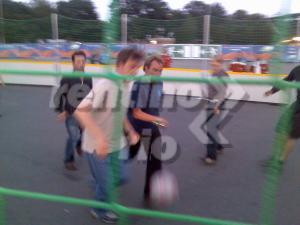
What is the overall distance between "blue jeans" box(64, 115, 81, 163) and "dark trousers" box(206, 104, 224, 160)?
1527 millimetres

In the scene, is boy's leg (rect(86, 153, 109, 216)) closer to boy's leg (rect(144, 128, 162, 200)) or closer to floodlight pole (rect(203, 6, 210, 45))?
boy's leg (rect(144, 128, 162, 200))

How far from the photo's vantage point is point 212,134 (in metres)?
4.12

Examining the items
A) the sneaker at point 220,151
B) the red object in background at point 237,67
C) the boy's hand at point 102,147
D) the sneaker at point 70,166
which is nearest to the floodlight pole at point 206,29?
the red object in background at point 237,67

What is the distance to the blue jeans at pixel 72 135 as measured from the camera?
11.5 ft

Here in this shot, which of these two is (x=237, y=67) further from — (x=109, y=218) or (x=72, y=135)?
(x=109, y=218)

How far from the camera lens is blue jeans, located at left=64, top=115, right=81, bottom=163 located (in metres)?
3.51

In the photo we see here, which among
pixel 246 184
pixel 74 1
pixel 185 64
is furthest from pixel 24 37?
pixel 246 184

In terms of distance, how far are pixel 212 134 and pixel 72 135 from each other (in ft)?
5.58

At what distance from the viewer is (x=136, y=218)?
258cm

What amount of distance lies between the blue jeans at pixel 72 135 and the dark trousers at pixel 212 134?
153 cm

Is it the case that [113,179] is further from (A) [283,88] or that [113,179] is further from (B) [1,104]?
(B) [1,104]

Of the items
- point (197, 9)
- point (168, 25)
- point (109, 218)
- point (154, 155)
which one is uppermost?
point (197, 9)

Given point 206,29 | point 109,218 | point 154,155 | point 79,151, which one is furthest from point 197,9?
point 109,218

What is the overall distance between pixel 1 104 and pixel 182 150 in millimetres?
5366
